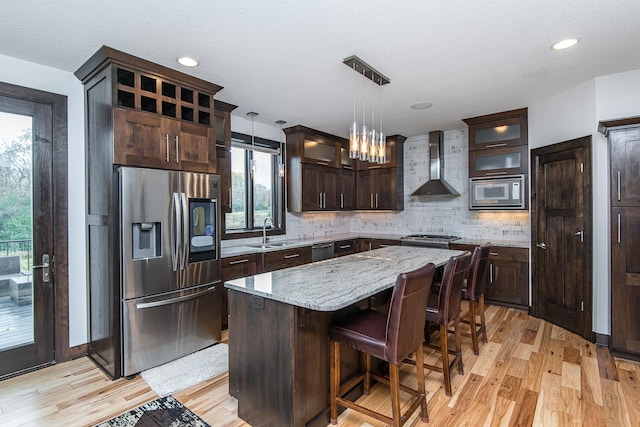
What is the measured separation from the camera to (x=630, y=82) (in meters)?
3.18

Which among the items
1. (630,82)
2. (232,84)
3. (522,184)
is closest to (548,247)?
(522,184)

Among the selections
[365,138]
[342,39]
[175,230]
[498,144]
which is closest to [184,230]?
[175,230]

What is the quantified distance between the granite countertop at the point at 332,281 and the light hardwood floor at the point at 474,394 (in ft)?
2.99

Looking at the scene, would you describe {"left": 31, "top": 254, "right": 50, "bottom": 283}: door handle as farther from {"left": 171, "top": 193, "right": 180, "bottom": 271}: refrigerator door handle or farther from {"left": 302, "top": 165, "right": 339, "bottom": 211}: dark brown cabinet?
{"left": 302, "top": 165, "right": 339, "bottom": 211}: dark brown cabinet

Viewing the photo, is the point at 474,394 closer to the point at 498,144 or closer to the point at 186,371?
the point at 186,371

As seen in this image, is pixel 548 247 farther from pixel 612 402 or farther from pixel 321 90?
pixel 321 90

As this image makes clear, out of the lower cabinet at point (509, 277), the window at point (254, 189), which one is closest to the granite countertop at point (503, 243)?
the lower cabinet at point (509, 277)

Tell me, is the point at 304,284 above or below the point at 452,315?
above

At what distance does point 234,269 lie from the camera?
12.4ft

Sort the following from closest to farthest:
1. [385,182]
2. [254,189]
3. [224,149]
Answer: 1. [224,149]
2. [254,189]
3. [385,182]

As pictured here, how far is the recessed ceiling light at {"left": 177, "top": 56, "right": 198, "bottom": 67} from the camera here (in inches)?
109

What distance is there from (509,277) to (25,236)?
543cm

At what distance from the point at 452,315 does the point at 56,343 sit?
3.48 metres

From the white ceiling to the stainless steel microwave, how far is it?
1281mm
